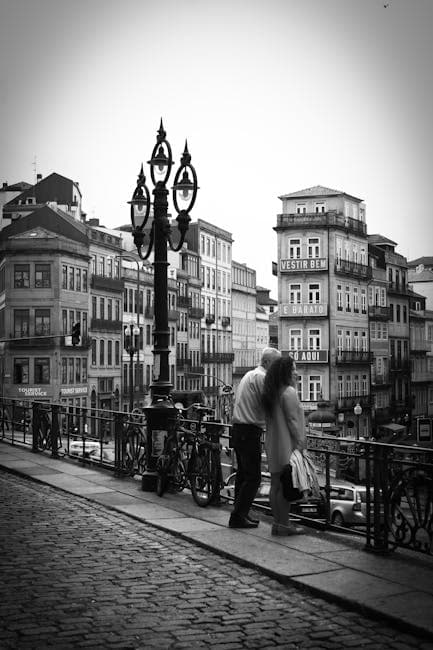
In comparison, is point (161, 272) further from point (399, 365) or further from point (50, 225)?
point (399, 365)

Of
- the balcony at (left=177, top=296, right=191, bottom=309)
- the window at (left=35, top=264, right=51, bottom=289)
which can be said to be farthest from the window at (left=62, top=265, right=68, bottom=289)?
the balcony at (left=177, top=296, right=191, bottom=309)

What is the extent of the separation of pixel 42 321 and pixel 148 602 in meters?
62.6

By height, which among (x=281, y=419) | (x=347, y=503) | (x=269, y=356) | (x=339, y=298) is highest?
(x=339, y=298)

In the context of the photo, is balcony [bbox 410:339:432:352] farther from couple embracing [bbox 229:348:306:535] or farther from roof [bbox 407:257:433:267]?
couple embracing [bbox 229:348:306:535]

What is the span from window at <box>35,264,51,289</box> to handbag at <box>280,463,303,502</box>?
61012mm

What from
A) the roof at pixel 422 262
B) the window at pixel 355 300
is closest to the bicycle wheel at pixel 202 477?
the window at pixel 355 300

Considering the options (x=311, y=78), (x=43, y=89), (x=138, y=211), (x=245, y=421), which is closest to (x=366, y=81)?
(x=311, y=78)

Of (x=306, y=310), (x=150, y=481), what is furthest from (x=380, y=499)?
(x=306, y=310)

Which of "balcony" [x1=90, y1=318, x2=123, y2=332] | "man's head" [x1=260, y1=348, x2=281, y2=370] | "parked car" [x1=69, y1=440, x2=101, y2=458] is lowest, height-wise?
"parked car" [x1=69, y1=440, x2=101, y2=458]

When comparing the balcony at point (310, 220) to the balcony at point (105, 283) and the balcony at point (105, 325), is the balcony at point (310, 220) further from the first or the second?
the balcony at point (105, 325)

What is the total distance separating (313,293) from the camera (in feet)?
234

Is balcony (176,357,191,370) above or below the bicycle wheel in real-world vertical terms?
above

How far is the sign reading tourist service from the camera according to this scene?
233 ft

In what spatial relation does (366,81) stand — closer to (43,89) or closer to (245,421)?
(43,89)
